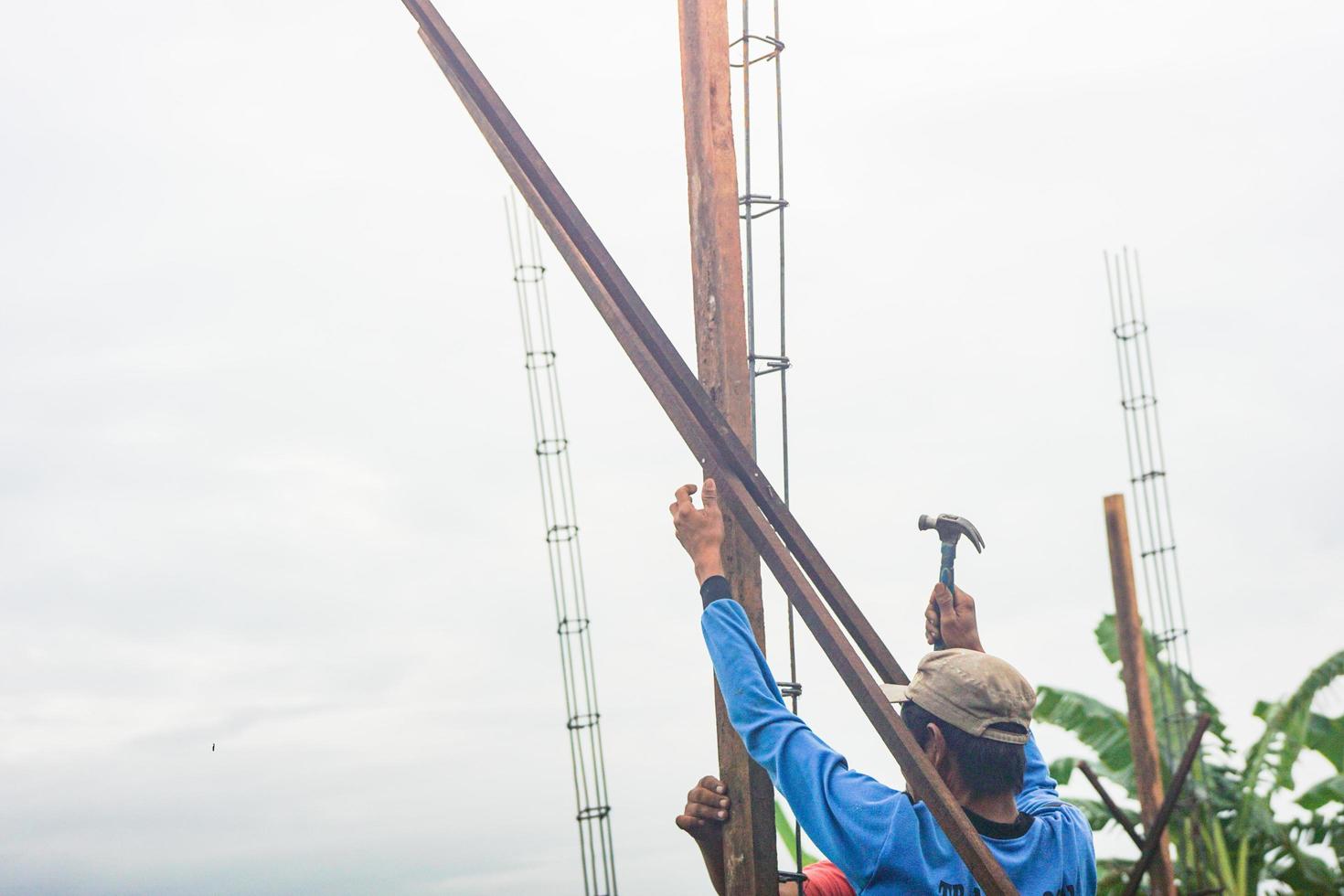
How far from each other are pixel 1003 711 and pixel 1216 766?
1066 centimetres

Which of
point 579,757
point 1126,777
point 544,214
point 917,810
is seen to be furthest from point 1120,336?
point 917,810

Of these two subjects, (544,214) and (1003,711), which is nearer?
(1003,711)

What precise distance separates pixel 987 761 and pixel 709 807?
94 centimetres

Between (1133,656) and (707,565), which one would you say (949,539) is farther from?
(1133,656)

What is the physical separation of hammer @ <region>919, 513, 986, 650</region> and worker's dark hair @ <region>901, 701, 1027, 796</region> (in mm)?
747

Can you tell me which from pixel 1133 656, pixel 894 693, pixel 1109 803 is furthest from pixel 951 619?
pixel 1133 656

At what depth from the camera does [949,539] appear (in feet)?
12.4

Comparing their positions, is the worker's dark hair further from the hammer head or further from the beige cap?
the hammer head

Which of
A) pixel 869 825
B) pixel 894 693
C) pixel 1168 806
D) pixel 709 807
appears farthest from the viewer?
pixel 1168 806

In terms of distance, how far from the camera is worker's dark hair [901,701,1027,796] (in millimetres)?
2926

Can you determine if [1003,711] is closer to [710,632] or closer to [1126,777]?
[710,632]

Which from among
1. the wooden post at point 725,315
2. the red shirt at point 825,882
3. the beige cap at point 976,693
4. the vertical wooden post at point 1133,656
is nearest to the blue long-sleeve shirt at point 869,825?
the beige cap at point 976,693

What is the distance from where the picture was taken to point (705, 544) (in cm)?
346

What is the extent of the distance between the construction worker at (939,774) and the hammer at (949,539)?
0.65m
